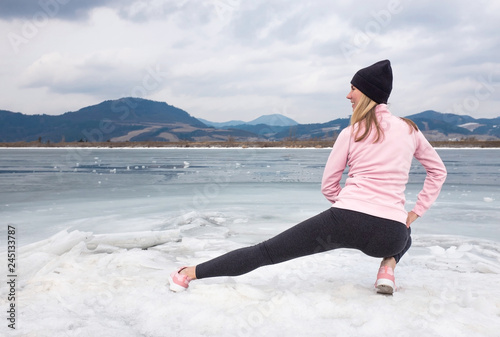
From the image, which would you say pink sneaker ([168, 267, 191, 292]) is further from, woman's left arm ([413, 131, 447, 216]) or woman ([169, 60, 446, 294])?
woman's left arm ([413, 131, 447, 216])

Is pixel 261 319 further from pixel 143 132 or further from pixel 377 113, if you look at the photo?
pixel 143 132

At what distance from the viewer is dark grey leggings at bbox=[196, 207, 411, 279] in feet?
6.41

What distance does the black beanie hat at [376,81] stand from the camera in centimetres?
199

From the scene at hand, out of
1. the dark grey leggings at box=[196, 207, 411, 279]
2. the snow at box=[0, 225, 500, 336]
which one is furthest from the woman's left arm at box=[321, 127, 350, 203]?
the snow at box=[0, 225, 500, 336]

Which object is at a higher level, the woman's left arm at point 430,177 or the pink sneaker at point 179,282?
the woman's left arm at point 430,177

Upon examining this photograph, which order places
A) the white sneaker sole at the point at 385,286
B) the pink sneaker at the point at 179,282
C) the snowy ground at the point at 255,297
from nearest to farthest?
the snowy ground at the point at 255,297
the white sneaker sole at the point at 385,286
the pink sneaker at the point at 179,282

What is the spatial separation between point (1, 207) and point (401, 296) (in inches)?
226

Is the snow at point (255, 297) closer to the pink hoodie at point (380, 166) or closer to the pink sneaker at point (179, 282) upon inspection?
the pink sneaker at point (179, 282)

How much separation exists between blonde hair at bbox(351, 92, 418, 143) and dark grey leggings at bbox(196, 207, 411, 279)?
384 millimetres

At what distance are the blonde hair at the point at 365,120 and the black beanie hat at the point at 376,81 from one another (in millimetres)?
33

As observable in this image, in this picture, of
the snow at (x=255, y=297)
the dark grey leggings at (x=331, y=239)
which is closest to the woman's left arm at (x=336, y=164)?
the dark grey leggings at (x=331, y=239)

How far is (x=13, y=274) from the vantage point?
256cm

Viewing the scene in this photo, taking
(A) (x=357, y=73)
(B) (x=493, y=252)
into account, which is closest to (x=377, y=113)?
(A) (x=357, y=73)

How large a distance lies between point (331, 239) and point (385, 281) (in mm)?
435
